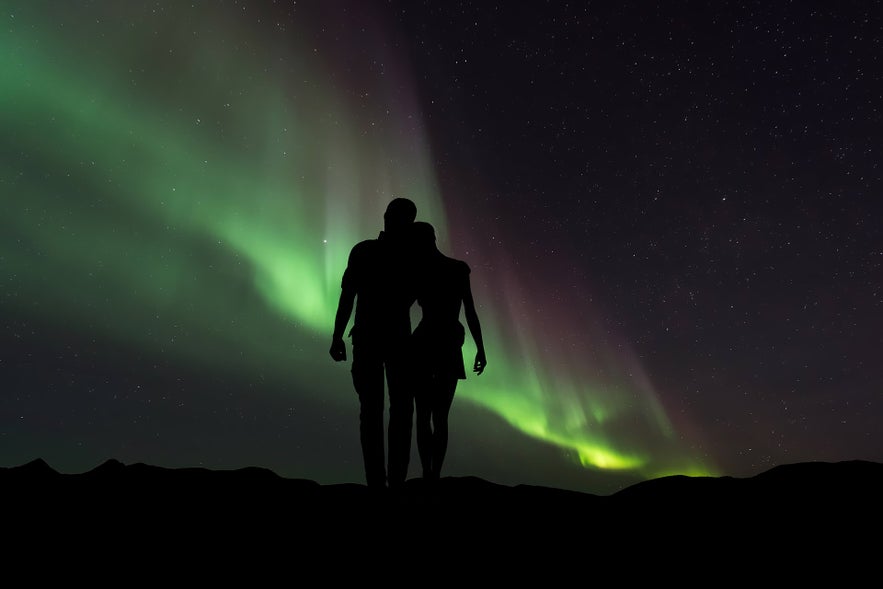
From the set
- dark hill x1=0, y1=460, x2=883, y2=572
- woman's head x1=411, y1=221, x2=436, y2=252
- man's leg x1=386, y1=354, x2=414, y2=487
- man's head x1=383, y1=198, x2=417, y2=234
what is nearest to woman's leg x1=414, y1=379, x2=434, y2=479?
man's leg x1=386, y1=354, x2=414, y2=487

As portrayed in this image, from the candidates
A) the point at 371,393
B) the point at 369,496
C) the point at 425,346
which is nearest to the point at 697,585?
the point at 369,496

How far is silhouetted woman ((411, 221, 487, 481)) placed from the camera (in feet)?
17.4

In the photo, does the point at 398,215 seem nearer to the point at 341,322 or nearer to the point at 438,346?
the point at 341,322

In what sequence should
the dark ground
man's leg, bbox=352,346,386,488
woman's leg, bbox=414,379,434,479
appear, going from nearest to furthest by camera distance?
the dark ground → man's leg, bbox=352,346,386,488 → woman's leg, bbox=414,379,434,479

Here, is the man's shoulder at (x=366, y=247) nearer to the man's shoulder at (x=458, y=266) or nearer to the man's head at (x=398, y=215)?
the man's head at (x=398, y=215)

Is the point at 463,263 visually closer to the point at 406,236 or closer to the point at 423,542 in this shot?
the point at 406,236

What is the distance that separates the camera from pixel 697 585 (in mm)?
2732

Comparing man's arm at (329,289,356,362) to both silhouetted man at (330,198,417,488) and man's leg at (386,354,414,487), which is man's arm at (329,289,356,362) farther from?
man's leg at (386,354,414,487)

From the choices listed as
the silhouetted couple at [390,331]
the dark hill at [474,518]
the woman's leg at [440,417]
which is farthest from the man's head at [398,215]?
the dark hill at [474,518]

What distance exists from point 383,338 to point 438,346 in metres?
1.01

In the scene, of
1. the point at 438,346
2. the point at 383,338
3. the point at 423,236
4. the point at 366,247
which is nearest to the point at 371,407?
the point at 383,338

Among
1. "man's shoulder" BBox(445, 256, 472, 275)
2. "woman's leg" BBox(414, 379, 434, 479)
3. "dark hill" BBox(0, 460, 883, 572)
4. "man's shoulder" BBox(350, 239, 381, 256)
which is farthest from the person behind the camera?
"man's shoulder" BBox(445, 256, 472, 275)

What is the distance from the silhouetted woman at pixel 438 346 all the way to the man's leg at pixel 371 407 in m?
0.51

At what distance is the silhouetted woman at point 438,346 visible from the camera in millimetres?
5297
